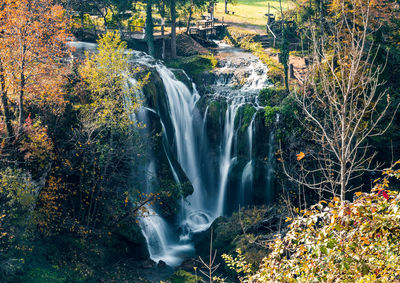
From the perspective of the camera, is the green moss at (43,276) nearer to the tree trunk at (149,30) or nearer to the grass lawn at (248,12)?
the tree trunk at (149,30)

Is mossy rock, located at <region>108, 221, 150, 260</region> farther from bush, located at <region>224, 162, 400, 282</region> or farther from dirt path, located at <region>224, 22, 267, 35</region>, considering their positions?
dirt path, located at <region>224, 22, 267, 35</region>

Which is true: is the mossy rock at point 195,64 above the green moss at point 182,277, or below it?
above

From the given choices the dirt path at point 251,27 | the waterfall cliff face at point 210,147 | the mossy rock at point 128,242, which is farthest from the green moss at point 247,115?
the dirt path at point 251,27

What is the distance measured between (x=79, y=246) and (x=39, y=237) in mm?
1823

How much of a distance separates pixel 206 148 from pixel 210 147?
12.3 inches

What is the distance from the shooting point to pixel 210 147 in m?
27.8

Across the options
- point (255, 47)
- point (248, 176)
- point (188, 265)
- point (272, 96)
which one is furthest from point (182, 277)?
point (255, 47)

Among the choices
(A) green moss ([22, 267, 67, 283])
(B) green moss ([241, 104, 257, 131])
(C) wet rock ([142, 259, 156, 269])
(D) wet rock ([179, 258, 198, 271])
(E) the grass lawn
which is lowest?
(D) wet rock ([179, 258, 198, 271])

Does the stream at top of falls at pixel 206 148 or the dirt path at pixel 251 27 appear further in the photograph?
the dirt path at pixel 251 27

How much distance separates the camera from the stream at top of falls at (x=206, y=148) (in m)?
24.2

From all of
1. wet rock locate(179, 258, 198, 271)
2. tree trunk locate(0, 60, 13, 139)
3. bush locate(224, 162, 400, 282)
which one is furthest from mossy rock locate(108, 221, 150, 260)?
bush locate(224, 162, 400, 282)

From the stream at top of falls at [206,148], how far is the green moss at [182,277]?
13.1ft

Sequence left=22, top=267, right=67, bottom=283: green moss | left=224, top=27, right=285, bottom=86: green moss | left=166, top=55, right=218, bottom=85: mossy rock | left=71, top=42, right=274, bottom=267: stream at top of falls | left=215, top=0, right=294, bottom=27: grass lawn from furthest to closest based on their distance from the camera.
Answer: left=215, top=0, right=294, bottom=27: grass lawn, left=166, top=55, right=218, bottom=85: mossy rock, left=224, top=27, right=285, bottom=86: green moss, left=71, top=42, right=274, bottom=267: stream at top of falls, left=22, top=267, right=67, bottom=283: green moss

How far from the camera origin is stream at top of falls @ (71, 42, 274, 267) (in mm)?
24234
